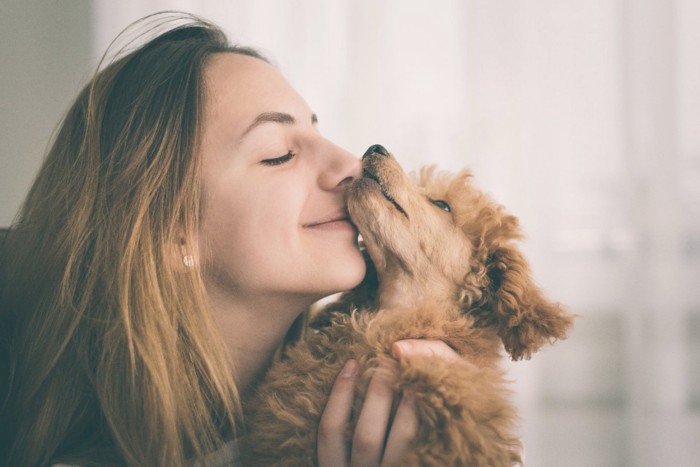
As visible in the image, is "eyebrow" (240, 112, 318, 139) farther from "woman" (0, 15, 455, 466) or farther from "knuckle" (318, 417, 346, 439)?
"knuckle" (318, 417, 346, 439)

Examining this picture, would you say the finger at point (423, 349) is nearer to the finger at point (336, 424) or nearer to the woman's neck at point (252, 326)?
the finger at point (336, 424)

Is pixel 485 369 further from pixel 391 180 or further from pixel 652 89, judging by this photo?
pixel 652 89

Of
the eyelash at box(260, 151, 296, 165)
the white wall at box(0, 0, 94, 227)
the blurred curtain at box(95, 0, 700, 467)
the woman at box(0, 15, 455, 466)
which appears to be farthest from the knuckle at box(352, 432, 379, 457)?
the white wall at box(0, 0, 94, 227)

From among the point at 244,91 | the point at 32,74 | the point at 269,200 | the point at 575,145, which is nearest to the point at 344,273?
the point at 269,200

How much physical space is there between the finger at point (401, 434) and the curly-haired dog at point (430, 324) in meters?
0.01

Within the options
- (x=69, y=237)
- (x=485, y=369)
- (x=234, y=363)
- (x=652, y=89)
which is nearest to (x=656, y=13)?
(x=652, y=89)

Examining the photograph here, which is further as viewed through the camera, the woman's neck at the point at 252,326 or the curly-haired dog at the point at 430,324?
the woman's neck at the point at 252,326

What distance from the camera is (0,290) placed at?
122 centimetres

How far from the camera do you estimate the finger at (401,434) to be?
86 centimetres

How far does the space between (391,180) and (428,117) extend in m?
0.90

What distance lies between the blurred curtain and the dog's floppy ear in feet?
2.40

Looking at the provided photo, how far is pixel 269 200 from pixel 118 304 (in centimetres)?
38

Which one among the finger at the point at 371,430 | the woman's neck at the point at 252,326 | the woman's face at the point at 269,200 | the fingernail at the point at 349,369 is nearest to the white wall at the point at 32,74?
the woman's face at the point at 269,200

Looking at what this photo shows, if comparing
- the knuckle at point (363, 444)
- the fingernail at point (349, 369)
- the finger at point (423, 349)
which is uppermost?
the finger at point (423, 349)
